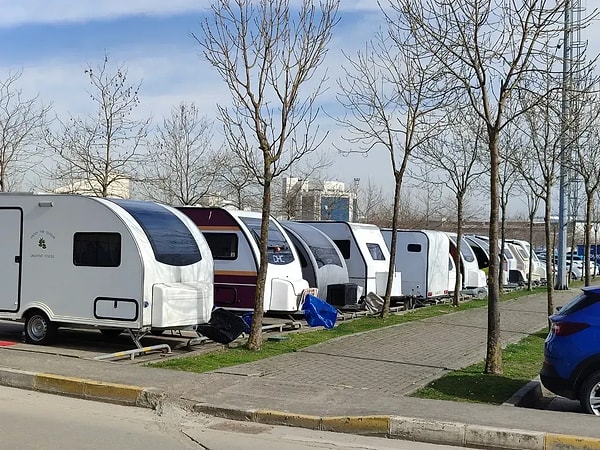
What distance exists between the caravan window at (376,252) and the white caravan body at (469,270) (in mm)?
6599

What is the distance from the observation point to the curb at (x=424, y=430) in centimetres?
743

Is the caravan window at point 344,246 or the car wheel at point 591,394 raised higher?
the caravan window at point 344,246

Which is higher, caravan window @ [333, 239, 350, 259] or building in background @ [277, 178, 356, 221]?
building in background @ [277, 178, 356, 221]

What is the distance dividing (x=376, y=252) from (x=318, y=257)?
10.5 feet

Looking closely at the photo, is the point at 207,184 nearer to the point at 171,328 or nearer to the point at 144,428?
the point at 171,328

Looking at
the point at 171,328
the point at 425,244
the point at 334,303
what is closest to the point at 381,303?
the point at 334,303

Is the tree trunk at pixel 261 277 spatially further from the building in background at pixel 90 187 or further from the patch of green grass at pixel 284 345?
the building in background at pixel 90 187

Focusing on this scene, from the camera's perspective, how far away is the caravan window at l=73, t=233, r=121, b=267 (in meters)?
12.2

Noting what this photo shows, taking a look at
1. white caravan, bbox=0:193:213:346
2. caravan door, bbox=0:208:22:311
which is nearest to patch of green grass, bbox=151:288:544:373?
white caravan, bbox=0:193:213:346

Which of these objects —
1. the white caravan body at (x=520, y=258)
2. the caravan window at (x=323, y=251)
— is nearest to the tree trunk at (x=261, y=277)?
the caravan window at (x=323, y=251)

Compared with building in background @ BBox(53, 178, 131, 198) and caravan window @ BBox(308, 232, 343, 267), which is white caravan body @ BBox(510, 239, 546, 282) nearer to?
building in background @ BBox(53, 178, 131, 198)

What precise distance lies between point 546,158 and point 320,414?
32.4ft

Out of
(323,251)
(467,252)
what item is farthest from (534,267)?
(323,251)

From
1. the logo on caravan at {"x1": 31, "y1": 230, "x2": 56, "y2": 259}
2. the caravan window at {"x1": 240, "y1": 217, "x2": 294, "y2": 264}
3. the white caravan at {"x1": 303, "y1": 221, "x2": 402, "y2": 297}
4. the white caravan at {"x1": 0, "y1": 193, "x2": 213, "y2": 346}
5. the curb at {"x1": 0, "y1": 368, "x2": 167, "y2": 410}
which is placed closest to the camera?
the curb at {"x1": 0, "y1": 368, "x2": 167, "y2": 410}
